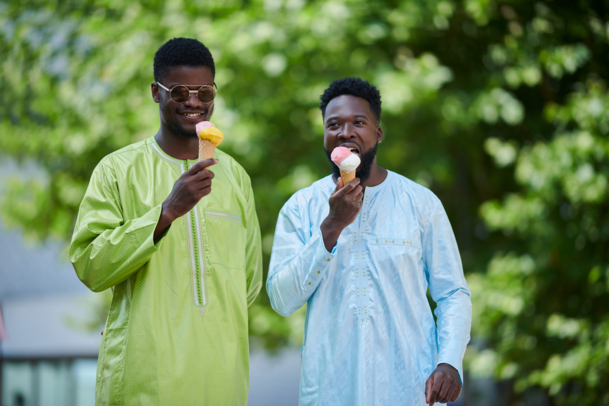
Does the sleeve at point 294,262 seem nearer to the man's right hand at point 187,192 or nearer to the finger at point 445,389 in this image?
the man's right hand at point 187,192

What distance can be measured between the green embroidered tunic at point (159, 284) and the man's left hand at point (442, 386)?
718 mm

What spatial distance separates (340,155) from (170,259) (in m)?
0.77

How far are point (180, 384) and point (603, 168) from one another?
4562 millimetres

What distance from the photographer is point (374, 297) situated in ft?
8.36

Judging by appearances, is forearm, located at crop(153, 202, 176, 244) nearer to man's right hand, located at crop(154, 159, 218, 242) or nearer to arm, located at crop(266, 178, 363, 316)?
man's right hand, located at crop(154, 159, 218, 242)

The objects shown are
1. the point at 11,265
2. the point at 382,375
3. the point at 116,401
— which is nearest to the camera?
the point at 116,401

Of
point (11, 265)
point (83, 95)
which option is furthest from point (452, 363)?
point (11, 265)

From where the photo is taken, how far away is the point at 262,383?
1151 cm

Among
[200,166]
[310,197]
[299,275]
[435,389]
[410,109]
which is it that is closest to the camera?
[200,166]

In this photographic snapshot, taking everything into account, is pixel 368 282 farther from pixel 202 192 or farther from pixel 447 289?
pixel 202 192

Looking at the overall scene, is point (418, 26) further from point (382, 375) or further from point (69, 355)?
point (69, 355)

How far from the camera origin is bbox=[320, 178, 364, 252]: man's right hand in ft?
7.74

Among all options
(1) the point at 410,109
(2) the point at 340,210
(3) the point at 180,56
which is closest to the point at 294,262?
(2) the point at 340,210

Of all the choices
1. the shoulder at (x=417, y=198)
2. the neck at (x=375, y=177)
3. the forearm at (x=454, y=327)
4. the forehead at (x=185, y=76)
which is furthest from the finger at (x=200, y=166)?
the forearm at (x=454, y=327)
